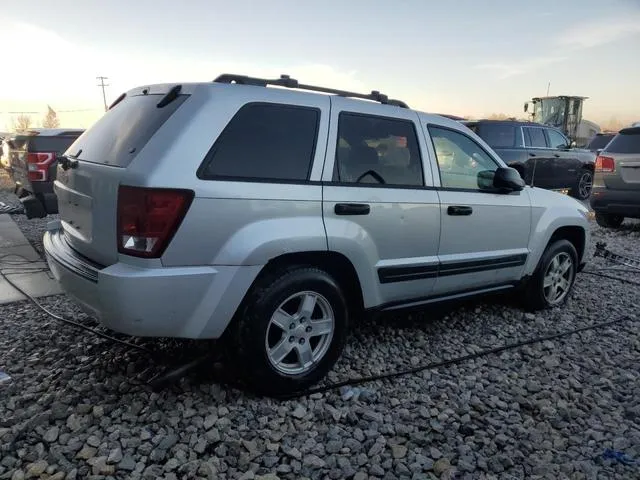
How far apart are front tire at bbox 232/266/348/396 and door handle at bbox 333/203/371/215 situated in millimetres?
379

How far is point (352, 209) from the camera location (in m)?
3.11

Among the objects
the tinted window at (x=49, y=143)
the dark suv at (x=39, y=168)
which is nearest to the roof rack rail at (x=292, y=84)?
the dark suv at (x=39, y=168)

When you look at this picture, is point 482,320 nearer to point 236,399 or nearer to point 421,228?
point 421,228

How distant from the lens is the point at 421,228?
11.5ft

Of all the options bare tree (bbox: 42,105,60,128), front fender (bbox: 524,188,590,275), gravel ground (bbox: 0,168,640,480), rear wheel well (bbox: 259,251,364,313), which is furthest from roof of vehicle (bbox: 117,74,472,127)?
bare tree (bbox: 42,105,60,128)

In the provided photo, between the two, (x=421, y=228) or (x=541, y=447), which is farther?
(x=421, y=228)

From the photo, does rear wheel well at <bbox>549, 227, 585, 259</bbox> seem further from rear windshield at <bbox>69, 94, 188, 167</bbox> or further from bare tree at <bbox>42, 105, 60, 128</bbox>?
bare tree at <bbox>42, 105, 60, 128</bbox>

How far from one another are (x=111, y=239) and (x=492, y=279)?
2.95 m

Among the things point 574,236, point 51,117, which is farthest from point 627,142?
point 51,117

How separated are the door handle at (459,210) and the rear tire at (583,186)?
10.9 meters

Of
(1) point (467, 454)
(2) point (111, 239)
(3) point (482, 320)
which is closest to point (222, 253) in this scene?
(2) point (111, 239)

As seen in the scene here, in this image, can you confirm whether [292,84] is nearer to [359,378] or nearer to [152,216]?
[152,216]

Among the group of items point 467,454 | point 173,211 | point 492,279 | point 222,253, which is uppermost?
point 173,211

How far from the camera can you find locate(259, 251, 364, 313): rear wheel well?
2936mm
